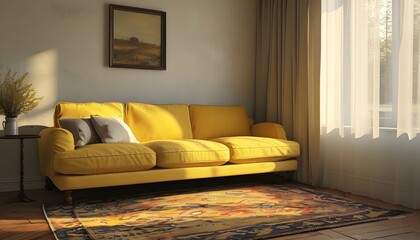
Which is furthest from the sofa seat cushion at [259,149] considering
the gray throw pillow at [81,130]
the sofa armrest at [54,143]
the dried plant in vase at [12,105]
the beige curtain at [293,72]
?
the dried plant in vase at [12,105]

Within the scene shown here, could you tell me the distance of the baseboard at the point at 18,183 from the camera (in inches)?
145

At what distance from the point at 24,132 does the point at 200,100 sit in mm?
1835

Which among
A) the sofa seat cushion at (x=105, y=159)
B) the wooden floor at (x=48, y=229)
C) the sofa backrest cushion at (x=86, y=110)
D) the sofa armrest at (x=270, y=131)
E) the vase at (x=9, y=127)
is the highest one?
the sofa backrest cushion at (x=86, y=110)

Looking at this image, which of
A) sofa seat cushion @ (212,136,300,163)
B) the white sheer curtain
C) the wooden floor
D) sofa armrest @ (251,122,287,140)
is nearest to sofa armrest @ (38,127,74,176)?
the wooden floor

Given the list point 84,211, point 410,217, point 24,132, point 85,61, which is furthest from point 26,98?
point 410,217

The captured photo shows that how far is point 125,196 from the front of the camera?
11.3 ft

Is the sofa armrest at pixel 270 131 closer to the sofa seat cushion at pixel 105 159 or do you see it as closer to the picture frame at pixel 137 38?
the picture frame at pixel 137 38

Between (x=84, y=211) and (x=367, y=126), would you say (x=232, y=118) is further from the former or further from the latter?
(x=84, y=211)

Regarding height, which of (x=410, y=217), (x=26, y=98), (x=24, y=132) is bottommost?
(x=410, y=217)

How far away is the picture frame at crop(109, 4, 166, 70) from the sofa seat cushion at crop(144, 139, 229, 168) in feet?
3.72

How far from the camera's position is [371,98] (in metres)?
3.50

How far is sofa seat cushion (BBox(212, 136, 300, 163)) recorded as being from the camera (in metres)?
3.67

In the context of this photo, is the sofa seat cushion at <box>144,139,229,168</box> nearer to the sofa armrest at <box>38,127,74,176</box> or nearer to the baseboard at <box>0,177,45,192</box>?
the sofa armrest at <box>38,127,74,176</box>

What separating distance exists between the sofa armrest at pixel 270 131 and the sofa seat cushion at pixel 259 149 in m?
0.16
